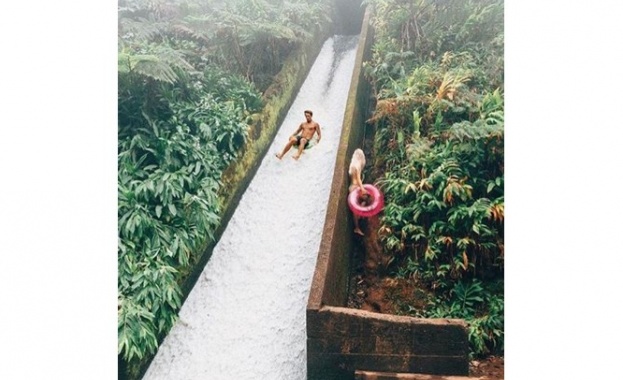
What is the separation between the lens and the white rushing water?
3.93m

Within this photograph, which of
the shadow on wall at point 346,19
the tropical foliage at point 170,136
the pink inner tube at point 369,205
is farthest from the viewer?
the shadow on wall at point 346,19

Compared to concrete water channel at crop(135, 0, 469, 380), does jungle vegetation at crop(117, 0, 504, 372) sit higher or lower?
higher

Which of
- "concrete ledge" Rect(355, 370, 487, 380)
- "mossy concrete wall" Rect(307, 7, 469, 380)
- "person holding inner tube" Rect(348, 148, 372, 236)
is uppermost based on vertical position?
"person holding inner tube" Rect(348, 148, 372, 236)

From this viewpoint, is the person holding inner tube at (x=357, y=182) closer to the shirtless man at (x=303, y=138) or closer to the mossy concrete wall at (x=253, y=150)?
the shirtless man at (x=303, y=138)

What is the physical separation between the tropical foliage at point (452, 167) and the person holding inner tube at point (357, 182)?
9.7 inches

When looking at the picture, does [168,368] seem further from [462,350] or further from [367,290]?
[462,350]

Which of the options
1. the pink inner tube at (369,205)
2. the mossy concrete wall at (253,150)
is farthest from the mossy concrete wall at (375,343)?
the mossy concrete wall at (253,150)

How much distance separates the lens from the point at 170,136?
194 inches

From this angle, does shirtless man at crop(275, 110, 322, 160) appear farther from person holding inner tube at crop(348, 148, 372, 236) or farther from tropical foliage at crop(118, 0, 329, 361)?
person holding inner tube at crop(348, 148, 372, 236)

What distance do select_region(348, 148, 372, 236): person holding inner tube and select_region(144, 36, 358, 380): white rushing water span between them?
1.35 feet

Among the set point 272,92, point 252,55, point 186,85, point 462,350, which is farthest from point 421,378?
point 252,55

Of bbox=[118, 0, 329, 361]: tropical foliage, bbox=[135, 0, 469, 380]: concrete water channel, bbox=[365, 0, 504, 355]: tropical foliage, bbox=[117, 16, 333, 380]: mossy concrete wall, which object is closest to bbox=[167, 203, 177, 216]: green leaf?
bbox=[118, 0, 329, 361]: tropical foliage

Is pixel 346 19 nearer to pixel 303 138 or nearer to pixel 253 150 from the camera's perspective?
pixel 303 138

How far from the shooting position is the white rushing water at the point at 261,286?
155 inches
